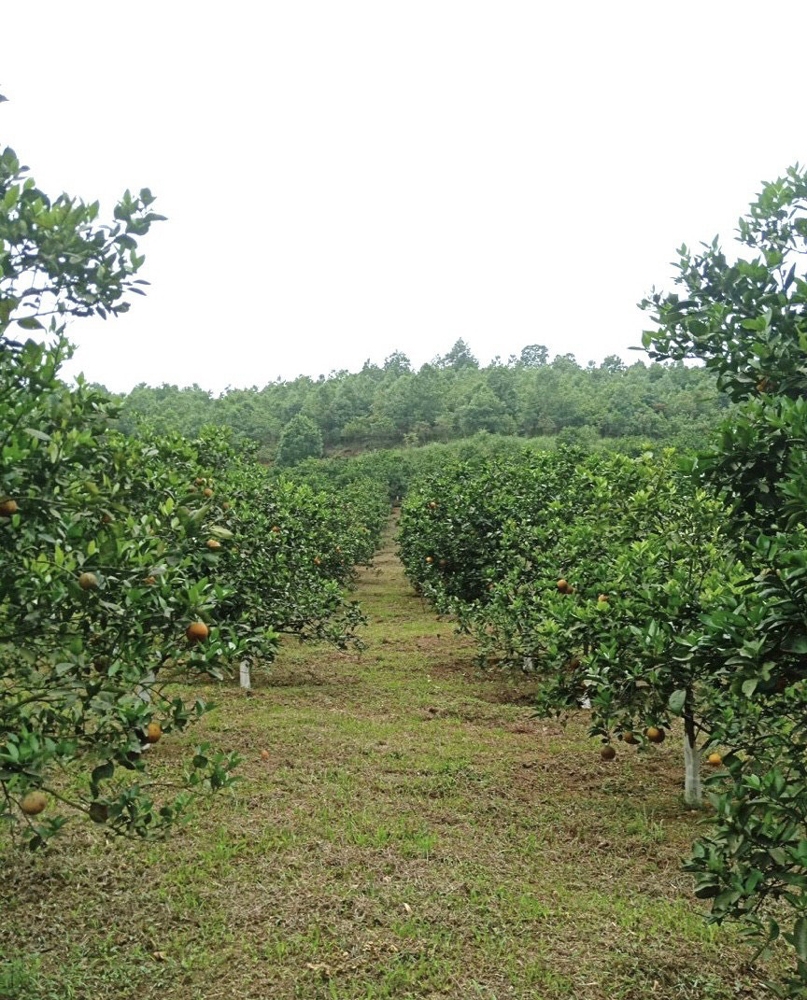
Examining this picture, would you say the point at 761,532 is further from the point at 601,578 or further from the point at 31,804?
the point at 601,578

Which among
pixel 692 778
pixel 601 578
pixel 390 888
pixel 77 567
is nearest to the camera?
pixel 77 567

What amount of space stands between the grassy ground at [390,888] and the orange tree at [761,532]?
5.63 ft

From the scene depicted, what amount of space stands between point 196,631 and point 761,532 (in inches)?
88.2

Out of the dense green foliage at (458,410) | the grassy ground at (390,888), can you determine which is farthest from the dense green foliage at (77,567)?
the dense green foliage at (458,410)

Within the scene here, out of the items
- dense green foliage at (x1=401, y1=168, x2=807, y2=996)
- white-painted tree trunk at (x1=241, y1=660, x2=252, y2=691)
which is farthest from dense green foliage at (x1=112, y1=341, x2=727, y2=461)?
dense green foliage at (x1=401, y1=168, x2=807, y2=996)

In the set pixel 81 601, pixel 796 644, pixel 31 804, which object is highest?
pixel 81 601

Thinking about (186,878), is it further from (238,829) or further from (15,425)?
(15,425)

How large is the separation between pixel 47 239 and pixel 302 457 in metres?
45.2

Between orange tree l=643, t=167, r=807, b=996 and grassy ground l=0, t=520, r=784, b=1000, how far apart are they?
172 cm

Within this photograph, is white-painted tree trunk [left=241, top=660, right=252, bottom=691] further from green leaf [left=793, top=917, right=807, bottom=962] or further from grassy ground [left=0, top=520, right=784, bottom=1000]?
green leaf [left=793, top=917, right=807, bottom=962]

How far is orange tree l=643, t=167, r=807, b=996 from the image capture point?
2.75 m

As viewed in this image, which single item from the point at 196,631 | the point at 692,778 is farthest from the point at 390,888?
the point at 692,778

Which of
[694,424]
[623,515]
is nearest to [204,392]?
[694,424]

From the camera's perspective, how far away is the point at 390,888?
5.32 meters
